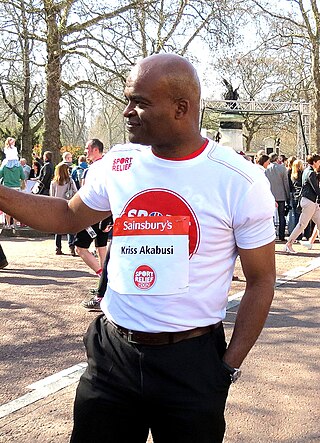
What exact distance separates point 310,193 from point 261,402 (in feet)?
25.1

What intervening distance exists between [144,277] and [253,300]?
36 centimetres

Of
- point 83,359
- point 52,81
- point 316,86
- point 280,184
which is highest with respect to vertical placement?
point 316,86

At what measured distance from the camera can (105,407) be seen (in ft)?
6.86

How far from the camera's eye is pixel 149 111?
6.70 feet

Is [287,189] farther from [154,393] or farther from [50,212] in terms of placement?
[154,393]

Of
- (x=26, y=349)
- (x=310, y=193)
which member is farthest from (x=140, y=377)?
(x=310, y=193)

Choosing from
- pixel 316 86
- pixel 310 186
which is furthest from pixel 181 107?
Answer: pixel 316 86

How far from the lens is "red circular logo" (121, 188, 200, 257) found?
2.04 metres

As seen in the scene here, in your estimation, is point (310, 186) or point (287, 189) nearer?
point (310, 186)

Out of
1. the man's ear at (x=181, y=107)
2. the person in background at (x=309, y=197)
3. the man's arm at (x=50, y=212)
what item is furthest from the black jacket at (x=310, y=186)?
the man's ear at (x=181, y=107)

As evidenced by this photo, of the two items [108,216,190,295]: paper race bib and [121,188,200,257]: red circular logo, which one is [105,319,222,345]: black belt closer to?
[108,216,190,295]: paper race bib

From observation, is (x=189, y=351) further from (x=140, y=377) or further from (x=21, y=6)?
(x=21, y=6)

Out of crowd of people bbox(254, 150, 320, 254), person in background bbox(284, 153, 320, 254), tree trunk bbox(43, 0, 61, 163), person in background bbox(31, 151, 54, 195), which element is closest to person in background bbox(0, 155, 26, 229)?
person in background bbox(31, 151, 54, 195)

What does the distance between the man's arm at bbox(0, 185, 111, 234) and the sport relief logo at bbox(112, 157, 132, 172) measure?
232 millimetres
